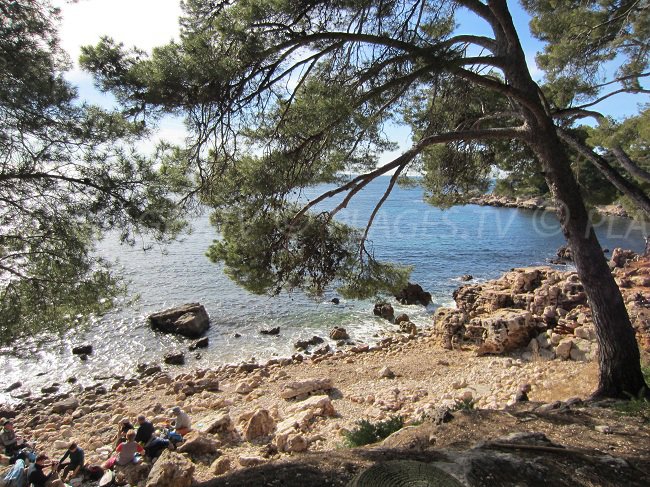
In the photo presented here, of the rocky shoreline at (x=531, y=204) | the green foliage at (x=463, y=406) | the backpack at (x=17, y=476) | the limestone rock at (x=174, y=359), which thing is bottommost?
the limestone rock at (x=174, y=359)

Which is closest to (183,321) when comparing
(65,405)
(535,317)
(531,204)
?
(65,405)

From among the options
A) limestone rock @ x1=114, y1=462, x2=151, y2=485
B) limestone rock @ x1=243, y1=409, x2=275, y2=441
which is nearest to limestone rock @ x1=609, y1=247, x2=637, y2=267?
limestone rock @ x1=243, y1=409, x2=275, y2=441

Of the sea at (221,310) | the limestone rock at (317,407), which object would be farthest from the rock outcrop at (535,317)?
the limestone rock at (317,407)

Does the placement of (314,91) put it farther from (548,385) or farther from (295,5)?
(548,385)

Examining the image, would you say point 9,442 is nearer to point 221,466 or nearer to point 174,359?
point 221,466

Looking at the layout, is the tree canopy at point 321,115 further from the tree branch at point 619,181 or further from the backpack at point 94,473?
the backpack at point 94,473

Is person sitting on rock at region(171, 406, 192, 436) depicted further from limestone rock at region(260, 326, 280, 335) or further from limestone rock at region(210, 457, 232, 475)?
limestone rock at region(260, 326, 280, 335)

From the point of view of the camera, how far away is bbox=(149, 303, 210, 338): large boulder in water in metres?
16.4

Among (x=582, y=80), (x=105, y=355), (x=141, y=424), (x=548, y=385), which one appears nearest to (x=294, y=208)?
(x=141, y=424)

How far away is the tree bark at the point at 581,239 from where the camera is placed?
5328 millimetres

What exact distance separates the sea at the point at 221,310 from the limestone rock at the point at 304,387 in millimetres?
3063

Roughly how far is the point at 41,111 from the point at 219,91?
2.77 meters

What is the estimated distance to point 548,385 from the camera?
8953 millimetres

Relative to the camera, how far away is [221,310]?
19172 millimetres
